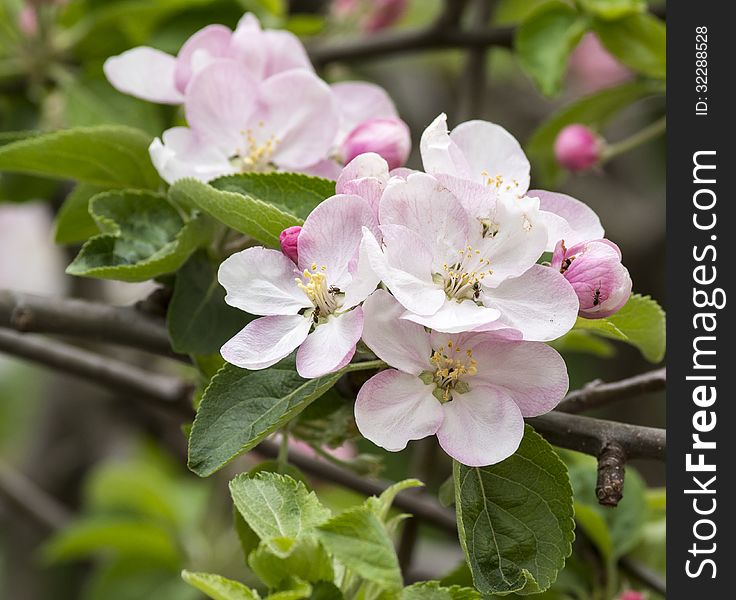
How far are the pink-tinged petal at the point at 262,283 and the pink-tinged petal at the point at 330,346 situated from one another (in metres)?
0.04

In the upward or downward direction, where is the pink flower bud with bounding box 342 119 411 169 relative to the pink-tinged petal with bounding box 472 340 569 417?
upward

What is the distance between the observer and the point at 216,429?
0.71 m

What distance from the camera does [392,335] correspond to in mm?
692

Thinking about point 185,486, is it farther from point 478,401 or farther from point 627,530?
point 478,401

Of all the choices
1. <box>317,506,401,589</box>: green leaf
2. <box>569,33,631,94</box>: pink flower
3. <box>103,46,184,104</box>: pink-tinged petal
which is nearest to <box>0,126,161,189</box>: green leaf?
<box>103,46,184,104</box>: pink-tinged petal

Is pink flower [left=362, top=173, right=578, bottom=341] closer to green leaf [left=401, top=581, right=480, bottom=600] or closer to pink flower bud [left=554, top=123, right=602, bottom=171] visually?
green leaf [left=401, top=581, right=480, bottom=600]

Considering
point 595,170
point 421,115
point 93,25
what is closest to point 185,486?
point 93,25

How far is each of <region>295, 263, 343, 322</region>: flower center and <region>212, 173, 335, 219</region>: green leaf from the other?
0.26ft

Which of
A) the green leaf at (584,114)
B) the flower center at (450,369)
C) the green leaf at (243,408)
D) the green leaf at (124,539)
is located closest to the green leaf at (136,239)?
the green leaf at (243,408)

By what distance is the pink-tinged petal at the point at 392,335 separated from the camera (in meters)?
0.69

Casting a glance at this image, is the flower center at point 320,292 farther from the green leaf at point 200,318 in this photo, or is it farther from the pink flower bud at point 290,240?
the green leaf at point 200,318

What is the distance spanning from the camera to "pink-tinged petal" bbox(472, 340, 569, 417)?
2.28ft

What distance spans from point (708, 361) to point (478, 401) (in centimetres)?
22

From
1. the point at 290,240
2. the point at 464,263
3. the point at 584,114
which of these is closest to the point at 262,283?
the point at 290,240
